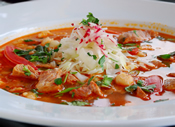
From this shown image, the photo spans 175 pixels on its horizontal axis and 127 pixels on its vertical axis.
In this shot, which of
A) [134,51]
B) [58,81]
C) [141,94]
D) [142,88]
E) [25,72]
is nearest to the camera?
[141,94]

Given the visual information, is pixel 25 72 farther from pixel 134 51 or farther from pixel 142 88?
pixel 134 51

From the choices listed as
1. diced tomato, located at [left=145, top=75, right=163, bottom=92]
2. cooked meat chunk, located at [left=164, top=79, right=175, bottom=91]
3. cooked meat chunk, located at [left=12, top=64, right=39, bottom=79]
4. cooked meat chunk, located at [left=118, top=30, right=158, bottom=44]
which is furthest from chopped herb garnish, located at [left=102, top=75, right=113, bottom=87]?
cooked meat chunk, located at [left=118, top=30, right=158, bottom=44]

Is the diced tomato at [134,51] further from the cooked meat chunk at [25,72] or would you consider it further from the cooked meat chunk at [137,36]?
the cooked meat chunk at [25,72]

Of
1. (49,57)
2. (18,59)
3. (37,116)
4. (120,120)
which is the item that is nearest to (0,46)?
(18,59)

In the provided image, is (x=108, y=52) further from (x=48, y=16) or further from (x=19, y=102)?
(x=48, y=16)

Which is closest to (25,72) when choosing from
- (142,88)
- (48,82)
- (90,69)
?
(48,82)

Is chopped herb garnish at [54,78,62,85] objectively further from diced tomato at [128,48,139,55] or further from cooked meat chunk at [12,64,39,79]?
diced tomato at [128,48,139,55]
